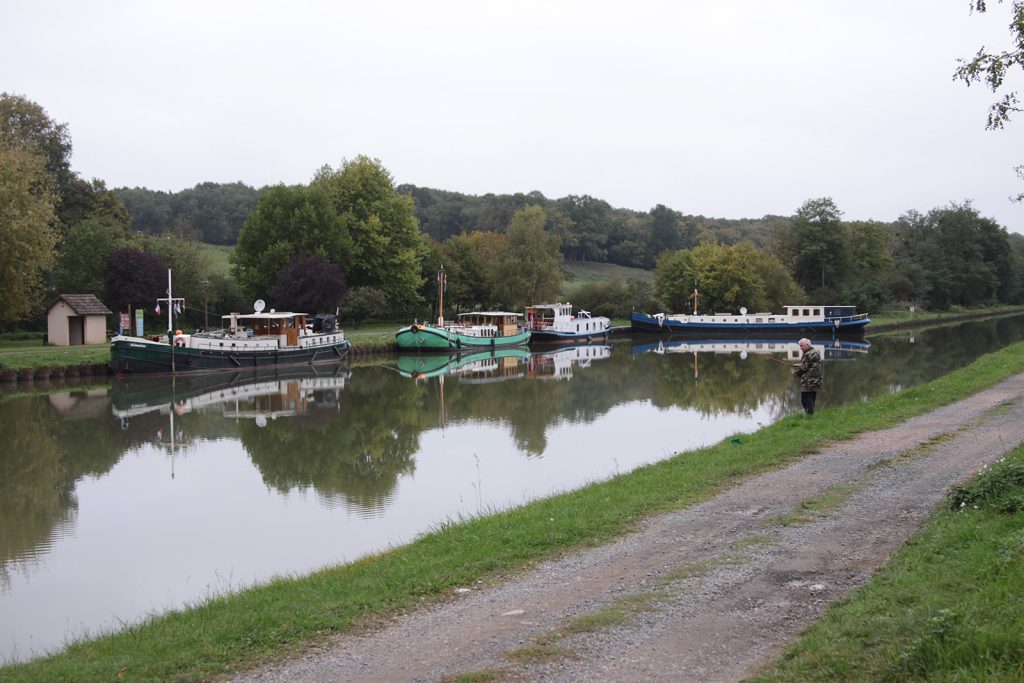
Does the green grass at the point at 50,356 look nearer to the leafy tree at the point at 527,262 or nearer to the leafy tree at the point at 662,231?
the leafy tree at the point at 527,262

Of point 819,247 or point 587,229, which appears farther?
point 587,229

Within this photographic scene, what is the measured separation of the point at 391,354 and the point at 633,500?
39.2 m

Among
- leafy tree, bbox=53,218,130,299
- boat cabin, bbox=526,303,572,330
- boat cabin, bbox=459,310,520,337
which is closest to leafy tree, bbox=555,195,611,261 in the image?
boat cabin, bbox=526,303,572,330

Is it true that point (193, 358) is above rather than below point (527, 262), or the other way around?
below

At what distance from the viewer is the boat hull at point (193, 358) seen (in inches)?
1331

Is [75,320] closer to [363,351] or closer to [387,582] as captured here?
[363,351]

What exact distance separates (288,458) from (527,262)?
155 feet

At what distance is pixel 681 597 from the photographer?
675 cm

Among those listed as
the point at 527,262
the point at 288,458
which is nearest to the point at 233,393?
the point at 288,458

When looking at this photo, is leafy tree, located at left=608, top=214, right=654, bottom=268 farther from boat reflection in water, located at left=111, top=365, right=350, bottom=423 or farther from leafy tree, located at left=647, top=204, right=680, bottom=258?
boat reflection in water, located at left=111, top=365, right=350, bottom=423

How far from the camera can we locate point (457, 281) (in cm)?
6631

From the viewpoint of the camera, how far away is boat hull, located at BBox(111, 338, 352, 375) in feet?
111

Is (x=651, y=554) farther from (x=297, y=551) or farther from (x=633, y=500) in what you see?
(x=297, y=551)

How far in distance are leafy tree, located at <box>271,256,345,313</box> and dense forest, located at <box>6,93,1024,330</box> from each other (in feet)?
0.31
